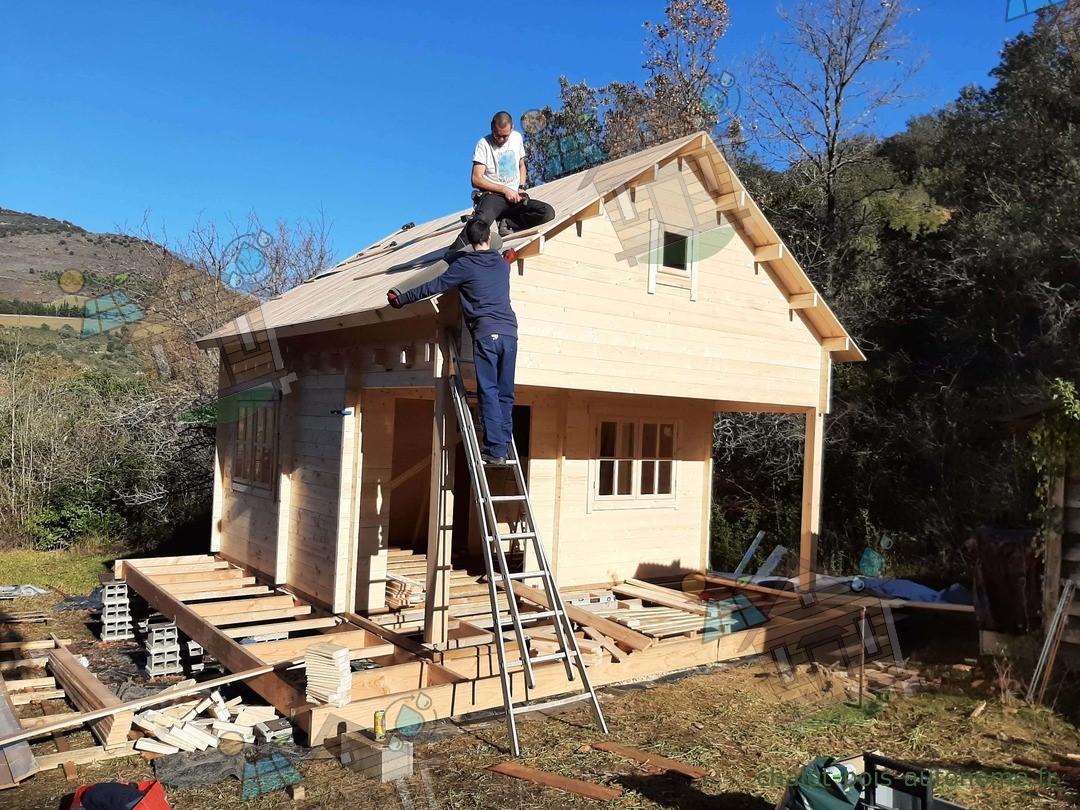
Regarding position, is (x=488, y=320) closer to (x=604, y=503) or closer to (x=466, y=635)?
(x=466, y=635)

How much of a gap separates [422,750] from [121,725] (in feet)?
7.44

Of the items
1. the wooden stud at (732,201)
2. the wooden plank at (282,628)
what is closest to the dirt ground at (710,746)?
the wooden plank at (282,628)

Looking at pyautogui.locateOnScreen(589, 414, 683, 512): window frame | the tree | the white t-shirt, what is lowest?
pyautogui.locateOnScreen(589, 414, 683, 512): window frame

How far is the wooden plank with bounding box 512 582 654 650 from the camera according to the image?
26.5 feet

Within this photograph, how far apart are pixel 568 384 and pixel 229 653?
3.98 m

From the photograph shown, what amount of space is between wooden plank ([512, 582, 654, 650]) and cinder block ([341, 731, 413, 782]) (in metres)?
2.49

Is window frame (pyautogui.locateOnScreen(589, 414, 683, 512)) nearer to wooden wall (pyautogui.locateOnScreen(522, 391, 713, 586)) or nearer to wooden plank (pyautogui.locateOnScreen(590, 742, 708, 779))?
wooden wall (pyautogui.locateOnScreen(522, 391, 713, 586))

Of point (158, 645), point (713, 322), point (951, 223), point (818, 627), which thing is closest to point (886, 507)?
point (951, 223)

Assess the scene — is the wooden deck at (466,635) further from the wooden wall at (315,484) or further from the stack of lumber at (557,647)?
the wooden wall at (315,484)

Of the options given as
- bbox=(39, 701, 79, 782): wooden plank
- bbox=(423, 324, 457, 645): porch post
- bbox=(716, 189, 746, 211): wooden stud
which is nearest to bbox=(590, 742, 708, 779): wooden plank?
bbox=(423, 324, 457, 645): porch post

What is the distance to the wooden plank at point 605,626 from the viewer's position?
807 centimetres

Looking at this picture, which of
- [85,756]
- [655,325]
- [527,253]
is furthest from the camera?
[655,325]

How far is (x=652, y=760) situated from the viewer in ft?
19.2

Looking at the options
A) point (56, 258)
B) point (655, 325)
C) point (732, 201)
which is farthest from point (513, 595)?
point (56, 258)
